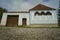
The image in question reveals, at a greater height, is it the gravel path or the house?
the house

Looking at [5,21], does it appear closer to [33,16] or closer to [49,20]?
[33,16]

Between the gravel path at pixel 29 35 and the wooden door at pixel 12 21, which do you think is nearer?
the gravel path at pixel 29 35

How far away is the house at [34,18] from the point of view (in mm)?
34375

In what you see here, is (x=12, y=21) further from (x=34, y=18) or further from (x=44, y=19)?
(x=44, y=19)

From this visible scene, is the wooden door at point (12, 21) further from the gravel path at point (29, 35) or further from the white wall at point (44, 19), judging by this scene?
the gravel path at point (29, 35)

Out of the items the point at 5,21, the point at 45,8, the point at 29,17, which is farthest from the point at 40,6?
the point at 5,21

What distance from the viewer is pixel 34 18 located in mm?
34844

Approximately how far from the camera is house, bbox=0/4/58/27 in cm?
3438

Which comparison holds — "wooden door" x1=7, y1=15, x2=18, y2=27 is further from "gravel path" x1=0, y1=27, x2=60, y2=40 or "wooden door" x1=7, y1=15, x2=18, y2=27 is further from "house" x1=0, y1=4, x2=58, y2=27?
"gravel path" x1=0, y1=27, x2=60, y2=40

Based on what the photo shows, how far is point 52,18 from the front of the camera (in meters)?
34.6

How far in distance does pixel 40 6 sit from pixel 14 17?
749 centimetres

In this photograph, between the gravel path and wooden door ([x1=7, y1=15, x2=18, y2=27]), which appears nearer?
the gravel path

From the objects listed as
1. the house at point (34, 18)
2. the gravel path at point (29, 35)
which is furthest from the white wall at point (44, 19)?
the gravel path at point (29, 35)

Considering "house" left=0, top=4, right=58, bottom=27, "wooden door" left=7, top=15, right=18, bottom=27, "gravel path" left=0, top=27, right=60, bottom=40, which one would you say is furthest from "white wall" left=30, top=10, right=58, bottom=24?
"gravel path" left=0, top=27, right=60, bottom=40
